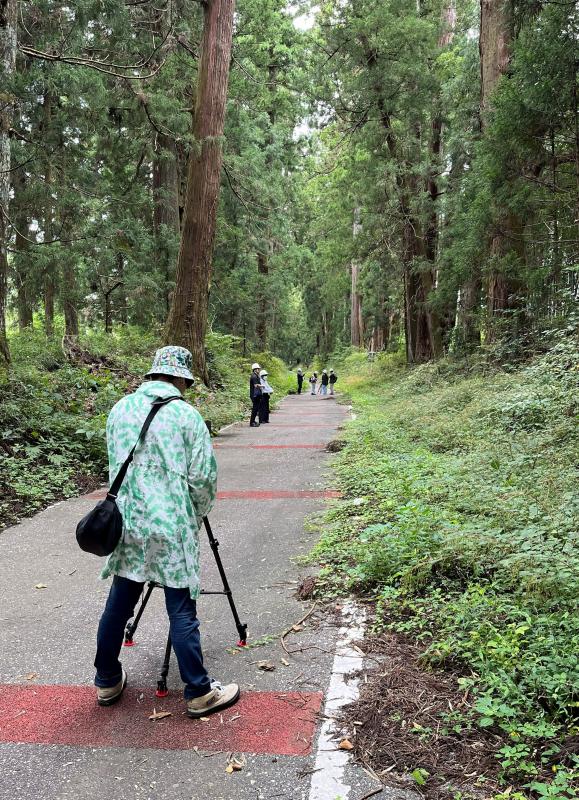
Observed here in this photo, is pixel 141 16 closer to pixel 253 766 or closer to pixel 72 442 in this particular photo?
pixel 72 442

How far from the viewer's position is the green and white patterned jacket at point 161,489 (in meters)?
3.11

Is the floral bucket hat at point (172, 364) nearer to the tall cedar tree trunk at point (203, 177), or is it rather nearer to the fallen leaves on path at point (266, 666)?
the fallen leaves on path at point (266, 666)

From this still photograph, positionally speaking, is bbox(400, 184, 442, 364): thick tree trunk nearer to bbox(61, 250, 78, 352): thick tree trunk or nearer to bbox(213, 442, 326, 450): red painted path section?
bbox(213, 442, 326, 450): red painted path section

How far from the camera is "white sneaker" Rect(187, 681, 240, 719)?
10.2 ft

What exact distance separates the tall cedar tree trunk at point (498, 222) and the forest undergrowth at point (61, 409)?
714cm

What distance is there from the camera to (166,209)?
64.9ft

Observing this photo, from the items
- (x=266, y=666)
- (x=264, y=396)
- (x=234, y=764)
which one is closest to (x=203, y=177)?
(x=264, y=396)

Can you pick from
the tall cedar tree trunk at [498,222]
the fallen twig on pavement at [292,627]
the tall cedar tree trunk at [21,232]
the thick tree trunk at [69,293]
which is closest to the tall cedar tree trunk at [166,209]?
the thick tree trunk at [69,293]

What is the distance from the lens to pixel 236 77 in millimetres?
20969

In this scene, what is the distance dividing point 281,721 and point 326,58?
946 inches

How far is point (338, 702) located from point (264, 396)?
504 inches

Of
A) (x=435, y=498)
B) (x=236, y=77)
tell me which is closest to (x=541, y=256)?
(x=435, y=498)

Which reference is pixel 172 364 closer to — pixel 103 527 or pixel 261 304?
pixel 103 527

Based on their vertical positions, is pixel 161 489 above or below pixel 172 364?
below
